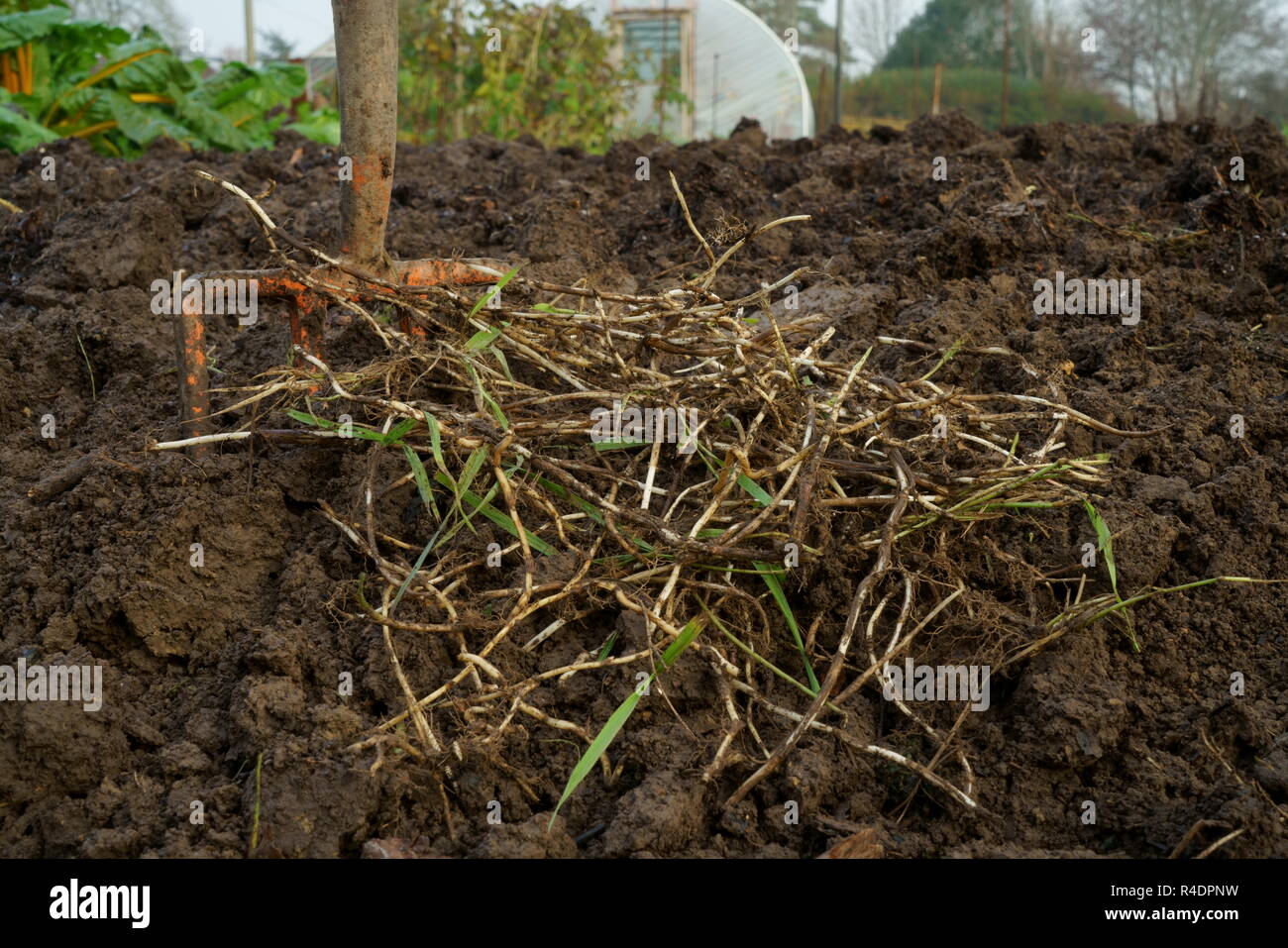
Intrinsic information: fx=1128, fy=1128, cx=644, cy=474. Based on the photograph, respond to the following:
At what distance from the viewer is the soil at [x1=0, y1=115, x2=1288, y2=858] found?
185cm

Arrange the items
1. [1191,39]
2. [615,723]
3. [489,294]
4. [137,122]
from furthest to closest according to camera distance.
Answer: [1191,39], [137,122], [489,294], [615,723]

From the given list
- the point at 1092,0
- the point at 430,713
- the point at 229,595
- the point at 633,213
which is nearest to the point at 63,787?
the point at 229,595

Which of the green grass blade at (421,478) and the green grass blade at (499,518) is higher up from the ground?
the green grass blade at (421,478)

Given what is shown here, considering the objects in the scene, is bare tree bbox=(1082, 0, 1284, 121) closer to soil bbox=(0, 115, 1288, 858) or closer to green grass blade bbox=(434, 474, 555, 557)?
soil bbox=(0, 115, 1288, 858)

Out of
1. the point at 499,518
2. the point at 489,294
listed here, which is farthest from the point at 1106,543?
the point at 489,294

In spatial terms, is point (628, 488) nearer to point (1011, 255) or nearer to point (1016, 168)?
point (1011, 255)

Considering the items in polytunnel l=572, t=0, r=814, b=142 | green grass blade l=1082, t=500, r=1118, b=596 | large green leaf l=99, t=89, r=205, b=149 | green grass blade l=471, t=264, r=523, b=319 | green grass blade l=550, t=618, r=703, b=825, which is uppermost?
polytunnel l=572, t=0, r=814, b=142

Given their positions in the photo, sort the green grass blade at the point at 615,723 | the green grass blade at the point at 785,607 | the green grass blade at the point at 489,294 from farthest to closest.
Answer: the green grass blade at the point at 489,294 < the green grass blade at the point at 785,607 < the green grass blade at the point at 615,723

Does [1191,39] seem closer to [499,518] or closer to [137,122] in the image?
[137,122]

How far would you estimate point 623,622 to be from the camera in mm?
2133

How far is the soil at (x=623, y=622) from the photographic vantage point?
185cm

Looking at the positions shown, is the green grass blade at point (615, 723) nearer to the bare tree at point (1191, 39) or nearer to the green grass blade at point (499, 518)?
the green grass blade at point (499, 518)

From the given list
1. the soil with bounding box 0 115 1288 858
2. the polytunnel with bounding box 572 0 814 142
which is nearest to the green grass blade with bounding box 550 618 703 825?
the soil with bounding box 0 115 1288 858

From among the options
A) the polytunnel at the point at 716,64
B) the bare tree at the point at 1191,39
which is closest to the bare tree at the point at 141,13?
the polytunnel at the point at 716,64
